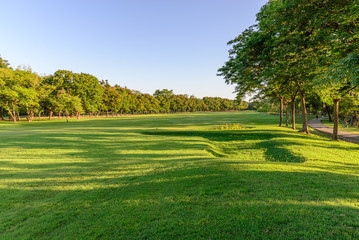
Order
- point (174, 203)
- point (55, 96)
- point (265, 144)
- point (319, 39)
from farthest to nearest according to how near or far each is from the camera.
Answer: point (55, 96) < point (265, 144) < point (319, 39) < point (174, 203)

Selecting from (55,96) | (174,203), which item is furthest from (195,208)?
(55,96)

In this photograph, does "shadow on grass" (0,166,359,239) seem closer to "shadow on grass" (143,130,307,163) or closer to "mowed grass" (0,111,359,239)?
"mowed grass" (0,111,359,239)

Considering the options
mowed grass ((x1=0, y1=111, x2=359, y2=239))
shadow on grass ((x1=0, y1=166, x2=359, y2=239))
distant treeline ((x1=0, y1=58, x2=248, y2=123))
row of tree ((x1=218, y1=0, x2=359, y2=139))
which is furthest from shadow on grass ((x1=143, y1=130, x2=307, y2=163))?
distant treeline ((x1=0, y1=58, x2=248, y2=123))

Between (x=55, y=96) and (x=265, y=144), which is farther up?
(x=55, y=96)

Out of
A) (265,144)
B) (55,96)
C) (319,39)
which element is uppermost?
(55,96)

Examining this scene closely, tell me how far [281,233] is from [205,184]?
2.77 metres

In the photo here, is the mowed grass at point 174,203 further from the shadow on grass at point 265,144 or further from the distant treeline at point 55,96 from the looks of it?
the distant treeline at point 55,96

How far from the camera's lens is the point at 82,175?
7289 millimetres

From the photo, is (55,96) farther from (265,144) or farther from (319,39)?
(319,39)

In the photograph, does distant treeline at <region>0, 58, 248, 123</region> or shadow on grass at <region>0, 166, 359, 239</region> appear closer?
shadow on grass at <region>0, 166, 359, 239</region>

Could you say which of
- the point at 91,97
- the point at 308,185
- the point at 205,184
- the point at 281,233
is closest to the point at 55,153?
the point at 205,184

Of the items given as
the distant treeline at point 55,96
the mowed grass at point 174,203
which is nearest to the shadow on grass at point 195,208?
the mowed grass at point 174,203

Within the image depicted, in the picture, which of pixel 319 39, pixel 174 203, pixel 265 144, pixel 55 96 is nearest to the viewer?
pixel 174 203

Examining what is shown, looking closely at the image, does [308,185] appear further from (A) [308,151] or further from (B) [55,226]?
(A) [308,151]
